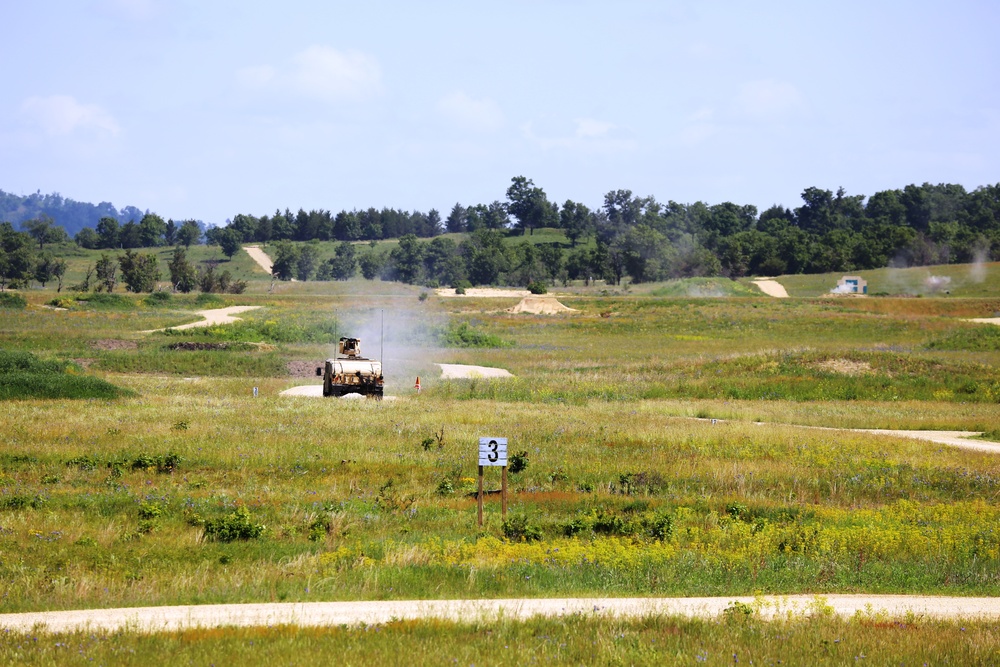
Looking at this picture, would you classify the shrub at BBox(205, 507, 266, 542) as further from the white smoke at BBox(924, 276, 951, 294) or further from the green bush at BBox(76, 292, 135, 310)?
the white smoke at BBox(924, 276, 951, 294)

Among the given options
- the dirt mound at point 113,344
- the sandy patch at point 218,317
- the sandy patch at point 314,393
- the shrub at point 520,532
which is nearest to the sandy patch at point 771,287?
the sandy patch at point 218,317

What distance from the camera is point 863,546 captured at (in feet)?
59.4

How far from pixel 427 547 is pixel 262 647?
5933 millimetres

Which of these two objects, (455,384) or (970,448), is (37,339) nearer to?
(455,384)

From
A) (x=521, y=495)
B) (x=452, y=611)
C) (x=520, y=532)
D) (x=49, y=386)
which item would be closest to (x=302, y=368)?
(x=49, y=386)

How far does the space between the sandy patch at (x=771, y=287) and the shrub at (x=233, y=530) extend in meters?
131

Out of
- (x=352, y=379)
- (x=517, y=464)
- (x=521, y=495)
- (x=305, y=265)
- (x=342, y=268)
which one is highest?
(x=305, y=265)

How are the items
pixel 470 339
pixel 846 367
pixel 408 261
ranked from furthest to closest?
pixel 408 261 → pixel 470 339 → pixel 846 367

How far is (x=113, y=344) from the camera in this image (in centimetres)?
6656

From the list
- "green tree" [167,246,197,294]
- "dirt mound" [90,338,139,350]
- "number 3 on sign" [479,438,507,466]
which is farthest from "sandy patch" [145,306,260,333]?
"number 3 on sign" [479,438,507,466]

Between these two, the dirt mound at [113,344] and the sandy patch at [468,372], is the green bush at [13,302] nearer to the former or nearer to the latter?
the dirt mound at [113,344]

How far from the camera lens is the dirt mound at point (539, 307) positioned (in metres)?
111

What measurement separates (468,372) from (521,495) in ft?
109

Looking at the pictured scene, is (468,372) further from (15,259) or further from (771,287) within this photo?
(15,259)
